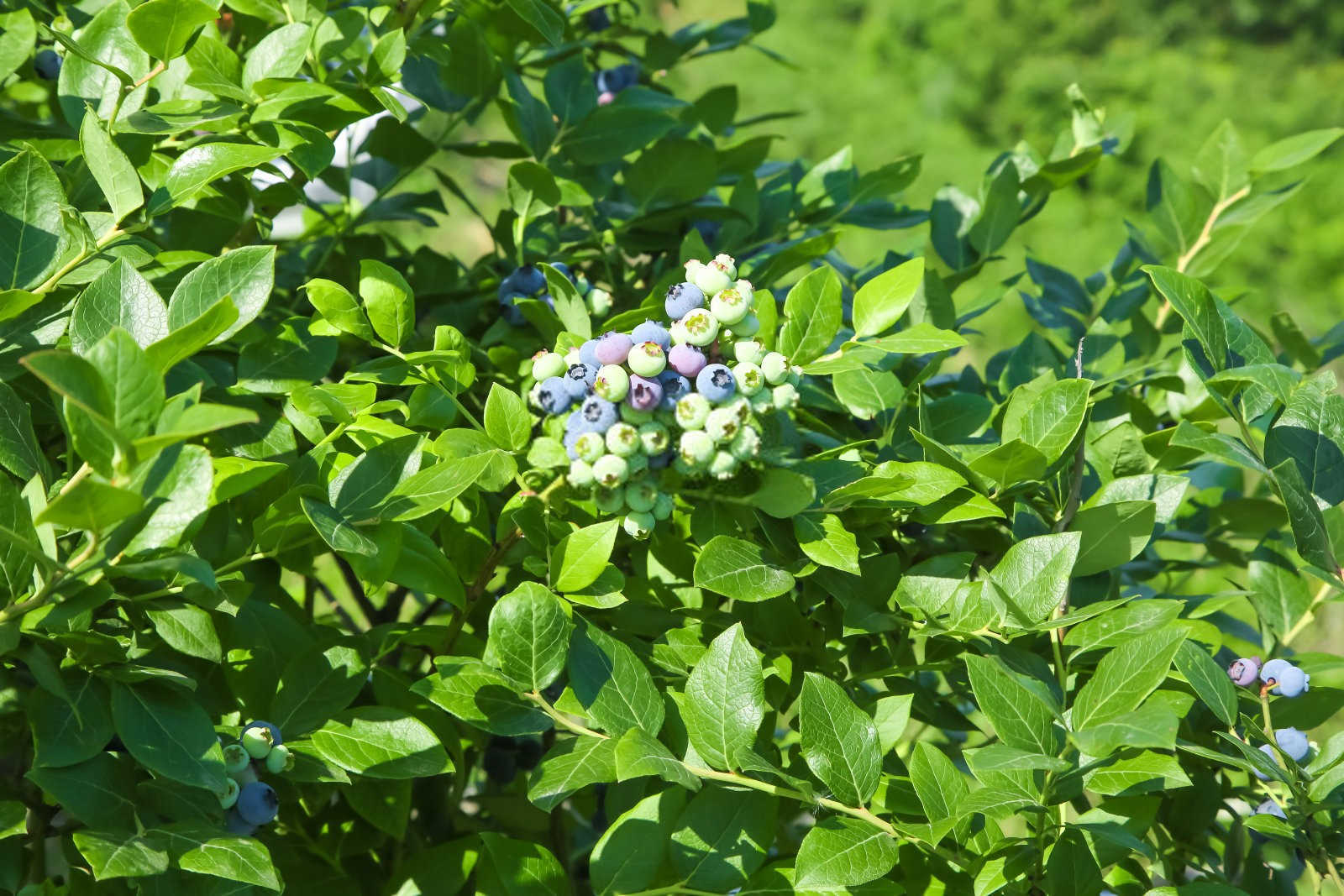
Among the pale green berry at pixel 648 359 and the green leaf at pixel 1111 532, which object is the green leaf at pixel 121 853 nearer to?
the pale green berry at pixel 648 359

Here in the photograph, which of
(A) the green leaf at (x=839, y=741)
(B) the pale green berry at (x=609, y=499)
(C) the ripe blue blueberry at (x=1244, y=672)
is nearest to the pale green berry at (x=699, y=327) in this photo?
(B) the pale green berry at (x=609, y=499)

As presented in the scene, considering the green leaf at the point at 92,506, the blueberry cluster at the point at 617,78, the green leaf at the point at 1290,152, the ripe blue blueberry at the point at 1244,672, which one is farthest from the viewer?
the blueberry cluster at the point at 617,78

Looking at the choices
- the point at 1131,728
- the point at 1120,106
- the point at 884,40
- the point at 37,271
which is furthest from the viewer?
the point at 884,40

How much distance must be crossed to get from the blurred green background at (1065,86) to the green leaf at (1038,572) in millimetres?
4417

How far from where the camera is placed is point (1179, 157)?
5.97m

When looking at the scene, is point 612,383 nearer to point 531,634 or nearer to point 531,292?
point 531,634

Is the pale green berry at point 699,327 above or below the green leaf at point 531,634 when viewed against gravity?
above

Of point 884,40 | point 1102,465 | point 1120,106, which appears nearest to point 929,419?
point 1102,465

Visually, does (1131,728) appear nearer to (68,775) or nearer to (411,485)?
(411,485)

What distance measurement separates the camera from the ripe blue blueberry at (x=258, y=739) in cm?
74

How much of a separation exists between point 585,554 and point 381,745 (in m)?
0.17

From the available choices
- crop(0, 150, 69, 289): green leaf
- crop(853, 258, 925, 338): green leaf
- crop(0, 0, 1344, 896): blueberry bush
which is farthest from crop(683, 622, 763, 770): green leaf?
crop(0, 150, 69, 289): green leaf

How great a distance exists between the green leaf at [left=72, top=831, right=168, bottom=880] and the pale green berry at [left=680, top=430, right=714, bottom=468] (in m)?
0.36

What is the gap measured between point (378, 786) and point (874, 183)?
0.71m
